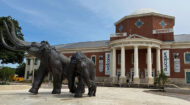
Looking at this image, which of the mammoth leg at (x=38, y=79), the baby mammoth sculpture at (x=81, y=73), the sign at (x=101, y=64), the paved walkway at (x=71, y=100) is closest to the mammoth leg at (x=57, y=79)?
the paved walkway at (x=71, y=100)

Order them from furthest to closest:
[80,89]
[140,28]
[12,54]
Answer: [140,28] < [12,54] < [80,89]

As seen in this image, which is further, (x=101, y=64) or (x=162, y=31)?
(x=101, y=64)

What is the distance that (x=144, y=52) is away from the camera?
33000mm

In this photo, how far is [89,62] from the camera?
981cm

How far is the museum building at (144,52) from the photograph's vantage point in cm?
2997

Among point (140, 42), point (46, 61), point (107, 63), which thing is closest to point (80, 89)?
point (46, 61)

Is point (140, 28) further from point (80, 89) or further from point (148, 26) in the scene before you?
point (80, 89)

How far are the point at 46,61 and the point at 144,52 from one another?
85.4 feet

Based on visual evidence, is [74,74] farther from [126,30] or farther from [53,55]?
[126,30]

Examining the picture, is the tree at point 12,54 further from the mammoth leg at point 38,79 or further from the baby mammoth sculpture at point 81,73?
the baby mammoth sculpture at point 81,73

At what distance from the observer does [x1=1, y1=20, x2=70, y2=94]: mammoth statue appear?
9.94 metres

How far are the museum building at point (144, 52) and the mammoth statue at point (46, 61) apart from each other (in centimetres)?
2069

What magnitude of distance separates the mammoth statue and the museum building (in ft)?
67.9

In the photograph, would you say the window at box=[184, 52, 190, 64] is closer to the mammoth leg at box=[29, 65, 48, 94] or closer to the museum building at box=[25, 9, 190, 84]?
the museum building at box=[25, 9, 190, 84]
